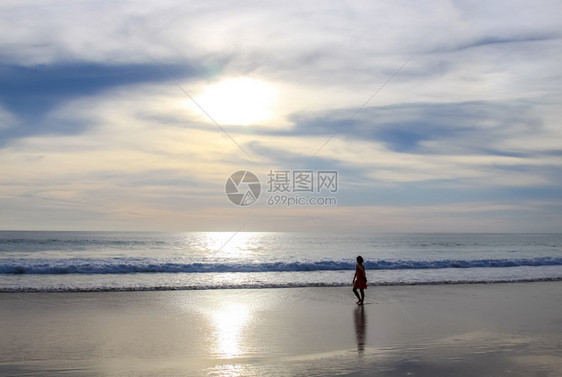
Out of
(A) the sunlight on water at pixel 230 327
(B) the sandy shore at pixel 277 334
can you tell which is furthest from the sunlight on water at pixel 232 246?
(A) the sunlight on water at pixel 230 327

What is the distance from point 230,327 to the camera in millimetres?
10367

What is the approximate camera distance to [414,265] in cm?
2753

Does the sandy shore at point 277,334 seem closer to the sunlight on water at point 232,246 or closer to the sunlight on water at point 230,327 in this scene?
the sunlight on water at point 230,327

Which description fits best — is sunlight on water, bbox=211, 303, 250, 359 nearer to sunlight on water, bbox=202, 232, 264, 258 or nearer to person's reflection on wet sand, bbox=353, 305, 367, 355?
person's reflection on wet sand, bbox=353, 305, 367, 355

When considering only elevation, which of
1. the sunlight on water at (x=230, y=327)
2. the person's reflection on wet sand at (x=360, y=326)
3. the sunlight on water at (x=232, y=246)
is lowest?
the sunlight on water at (x=232, y=246)

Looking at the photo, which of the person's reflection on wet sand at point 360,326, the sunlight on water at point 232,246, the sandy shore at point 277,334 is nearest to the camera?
the sandy shore at point 277,334

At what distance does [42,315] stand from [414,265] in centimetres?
2088

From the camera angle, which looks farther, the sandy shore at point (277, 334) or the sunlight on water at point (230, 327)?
the sunlight on water at point (230, 327)

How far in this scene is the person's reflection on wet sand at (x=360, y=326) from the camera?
29.2 feet

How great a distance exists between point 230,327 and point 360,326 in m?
2.84

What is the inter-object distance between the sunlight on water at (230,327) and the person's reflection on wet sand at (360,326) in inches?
87.6

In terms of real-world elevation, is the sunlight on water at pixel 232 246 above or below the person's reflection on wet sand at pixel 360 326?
below

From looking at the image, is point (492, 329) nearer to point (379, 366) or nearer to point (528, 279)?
point (379, 366)

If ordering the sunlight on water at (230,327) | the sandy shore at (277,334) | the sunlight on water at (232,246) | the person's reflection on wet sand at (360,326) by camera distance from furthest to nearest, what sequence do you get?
the sunlight on water at (232,246) → the person's reflection on wet sand at (360,326) → the sunlight on water at (230,327) → the sandy shore at (277,334)
